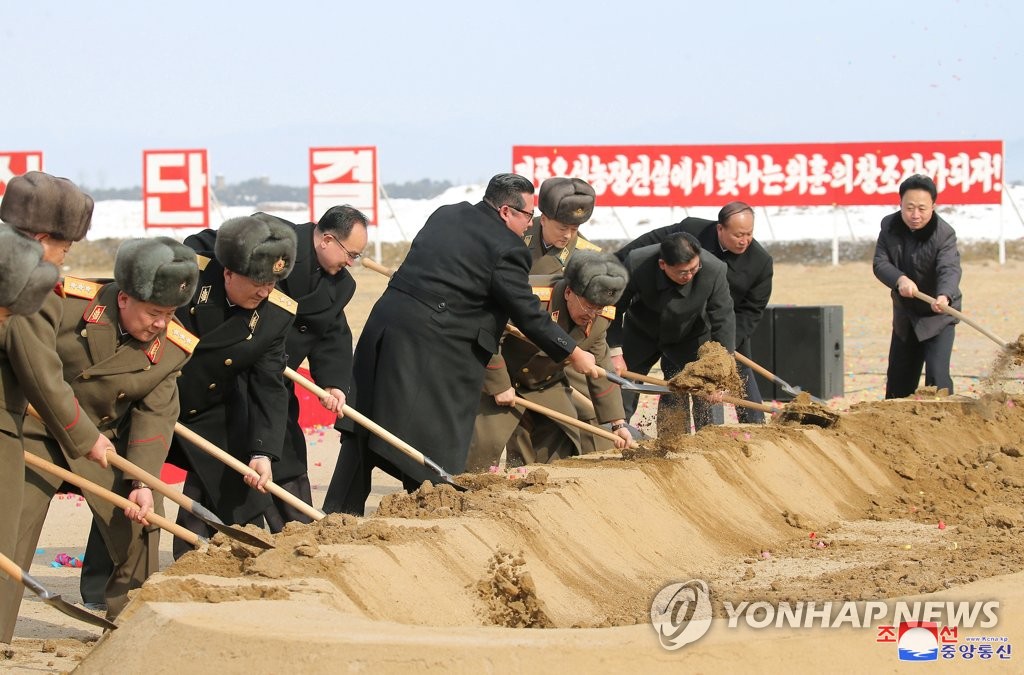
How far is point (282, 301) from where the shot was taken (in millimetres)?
6172

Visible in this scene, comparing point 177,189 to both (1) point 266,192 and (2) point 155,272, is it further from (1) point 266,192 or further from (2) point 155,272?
(1) point 266,192

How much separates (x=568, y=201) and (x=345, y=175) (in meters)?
19.4

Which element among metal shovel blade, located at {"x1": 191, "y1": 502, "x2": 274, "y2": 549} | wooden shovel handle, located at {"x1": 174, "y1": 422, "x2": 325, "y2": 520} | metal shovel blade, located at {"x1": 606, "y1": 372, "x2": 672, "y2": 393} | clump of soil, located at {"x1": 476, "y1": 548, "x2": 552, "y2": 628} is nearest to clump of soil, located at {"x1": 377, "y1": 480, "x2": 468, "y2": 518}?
wooden shovel handle, located at {"x1": 174, "y1": 422, "x2": 325, "y2": 520}

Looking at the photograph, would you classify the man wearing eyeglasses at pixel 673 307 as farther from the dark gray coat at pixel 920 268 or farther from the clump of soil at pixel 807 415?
the dark gray coat at pixel 920 268

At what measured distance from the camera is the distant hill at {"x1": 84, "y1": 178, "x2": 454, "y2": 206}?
87.2 metres

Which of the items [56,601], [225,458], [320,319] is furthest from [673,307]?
[56,601]

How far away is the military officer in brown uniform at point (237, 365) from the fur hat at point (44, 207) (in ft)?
2.91

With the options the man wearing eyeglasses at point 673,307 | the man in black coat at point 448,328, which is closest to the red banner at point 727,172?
the man wearing eyeglasses at point 673,307

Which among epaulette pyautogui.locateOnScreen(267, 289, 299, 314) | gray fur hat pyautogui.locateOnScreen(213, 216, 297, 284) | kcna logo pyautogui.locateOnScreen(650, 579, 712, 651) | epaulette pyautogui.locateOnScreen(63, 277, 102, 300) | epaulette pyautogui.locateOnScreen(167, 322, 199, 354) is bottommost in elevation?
kcna logo pyautogui.locateOnScreen(650, 579, 712, 651)

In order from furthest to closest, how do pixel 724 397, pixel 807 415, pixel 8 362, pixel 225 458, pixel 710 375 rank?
pixel 807 415 < pixel 724 397 < pixel 710 375 < pixel 225 458 < pixel 8 362

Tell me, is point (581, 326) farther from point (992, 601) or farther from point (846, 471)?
point (992, 601)

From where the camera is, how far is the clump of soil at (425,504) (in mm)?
5625

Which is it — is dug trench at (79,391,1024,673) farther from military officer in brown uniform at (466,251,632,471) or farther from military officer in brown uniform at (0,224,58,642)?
military officer in brown uniform at (0,224,58,642)

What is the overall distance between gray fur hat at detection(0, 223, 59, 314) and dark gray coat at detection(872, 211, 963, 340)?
7083 millimetres
